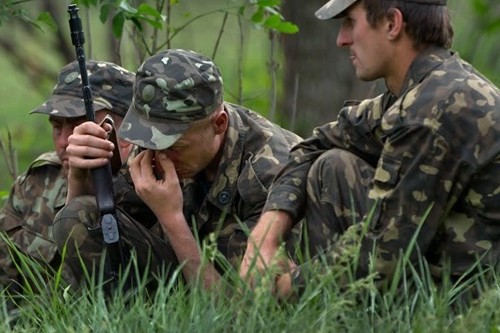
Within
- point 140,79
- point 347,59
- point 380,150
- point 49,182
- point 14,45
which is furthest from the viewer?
point 14,45

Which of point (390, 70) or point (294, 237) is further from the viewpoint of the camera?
point (294, 237)

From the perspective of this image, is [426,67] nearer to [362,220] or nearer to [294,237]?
[362,220]

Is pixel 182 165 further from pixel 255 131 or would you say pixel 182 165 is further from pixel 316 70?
pixel 316 70

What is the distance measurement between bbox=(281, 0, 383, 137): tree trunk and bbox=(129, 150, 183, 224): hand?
11.6 ft

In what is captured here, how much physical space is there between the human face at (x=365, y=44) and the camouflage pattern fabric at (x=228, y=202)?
661mm

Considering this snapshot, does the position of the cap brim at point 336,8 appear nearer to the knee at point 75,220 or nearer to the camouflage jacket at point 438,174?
the camouflage jacket at point 438,174

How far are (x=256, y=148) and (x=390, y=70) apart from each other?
82cm

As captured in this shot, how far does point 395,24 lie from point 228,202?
1.01 meters

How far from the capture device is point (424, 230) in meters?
4.54

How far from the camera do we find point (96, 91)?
18.7 feet

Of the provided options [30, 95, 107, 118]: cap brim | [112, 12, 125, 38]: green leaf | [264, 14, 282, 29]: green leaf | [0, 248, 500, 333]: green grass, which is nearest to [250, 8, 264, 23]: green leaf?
[264, 14, 282, 29]: green leaf

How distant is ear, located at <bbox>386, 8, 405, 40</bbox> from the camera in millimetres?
4699

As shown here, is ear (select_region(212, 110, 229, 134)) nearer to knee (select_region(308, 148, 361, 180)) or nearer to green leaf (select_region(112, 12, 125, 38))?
knee (select_region(308, 148, 361, 180))

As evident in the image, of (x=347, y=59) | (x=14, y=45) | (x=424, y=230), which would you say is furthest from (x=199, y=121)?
(x=14, y=45)
